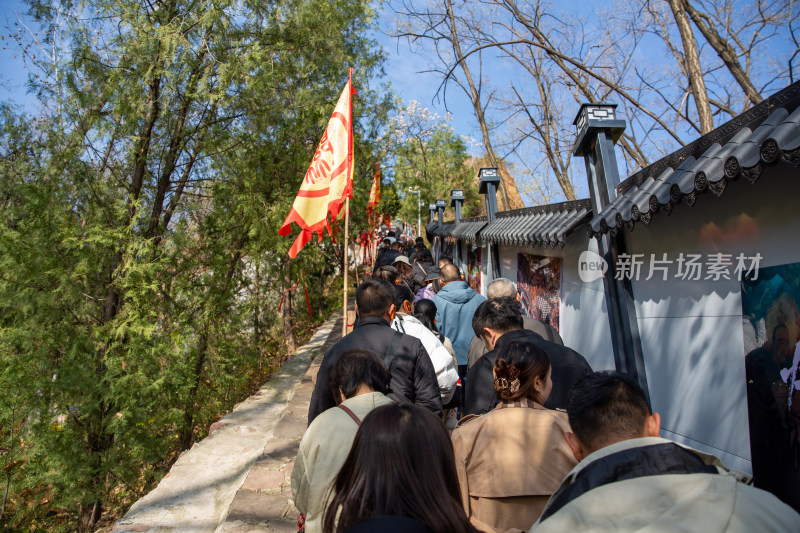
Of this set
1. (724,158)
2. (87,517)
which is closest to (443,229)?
(87,517)

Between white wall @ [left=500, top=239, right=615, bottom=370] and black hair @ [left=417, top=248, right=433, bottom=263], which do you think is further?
black hair @ [left=417, top=248, right=433, bottom=263]

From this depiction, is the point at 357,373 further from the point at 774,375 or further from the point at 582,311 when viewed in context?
the point at 582,311

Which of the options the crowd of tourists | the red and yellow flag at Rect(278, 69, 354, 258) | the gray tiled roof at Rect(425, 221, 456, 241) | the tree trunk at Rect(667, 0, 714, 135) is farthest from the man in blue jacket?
the gray tiled roof at Rect(425, 221, 456, 241)

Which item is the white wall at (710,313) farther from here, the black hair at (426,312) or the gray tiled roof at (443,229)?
the gray tiled roof at (443,229)

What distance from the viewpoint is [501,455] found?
6.16 ft

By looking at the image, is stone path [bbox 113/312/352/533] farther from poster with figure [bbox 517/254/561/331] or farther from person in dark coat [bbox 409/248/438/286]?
poster with figure [bbox 517/254/561/331]

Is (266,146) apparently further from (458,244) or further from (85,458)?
(458,244)

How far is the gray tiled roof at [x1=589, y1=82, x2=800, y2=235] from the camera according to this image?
2174 millimetres

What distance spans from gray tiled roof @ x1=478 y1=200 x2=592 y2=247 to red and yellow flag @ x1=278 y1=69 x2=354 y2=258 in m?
2.12

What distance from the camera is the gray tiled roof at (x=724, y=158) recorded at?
2.17 metres

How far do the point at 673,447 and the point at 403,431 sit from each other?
0.69 m

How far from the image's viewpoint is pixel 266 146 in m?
7.82

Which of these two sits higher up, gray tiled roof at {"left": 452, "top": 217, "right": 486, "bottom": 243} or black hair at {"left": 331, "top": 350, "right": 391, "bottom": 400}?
gray tiled roof at {"left": 452, "top": 217, "right": 486, "bottom": 243}

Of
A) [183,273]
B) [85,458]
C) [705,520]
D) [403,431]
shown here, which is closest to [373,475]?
[403,431]
